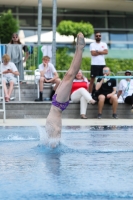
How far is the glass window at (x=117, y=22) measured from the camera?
42688mm

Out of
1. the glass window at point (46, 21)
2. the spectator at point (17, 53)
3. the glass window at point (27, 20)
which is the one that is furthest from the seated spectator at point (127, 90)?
the glass window at point (27, 20)

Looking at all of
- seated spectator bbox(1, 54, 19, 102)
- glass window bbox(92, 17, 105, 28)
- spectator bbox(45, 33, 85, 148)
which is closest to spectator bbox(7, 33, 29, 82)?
seated spectator bbox(1, 54, 19, 102)

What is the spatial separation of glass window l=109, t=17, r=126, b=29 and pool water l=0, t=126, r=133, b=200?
35432mm

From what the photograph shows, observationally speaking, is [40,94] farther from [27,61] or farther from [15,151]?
[15,151]

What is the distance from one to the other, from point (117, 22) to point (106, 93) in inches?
1149

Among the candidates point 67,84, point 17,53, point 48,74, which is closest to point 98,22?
point 17,53

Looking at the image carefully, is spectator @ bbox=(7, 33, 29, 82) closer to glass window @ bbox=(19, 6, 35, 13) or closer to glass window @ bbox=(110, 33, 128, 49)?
glass window @ bbox=(110, 33, 128, 49)

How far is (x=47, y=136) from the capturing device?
6531mm

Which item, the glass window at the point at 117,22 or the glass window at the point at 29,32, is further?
the glass window at the point at 117,22

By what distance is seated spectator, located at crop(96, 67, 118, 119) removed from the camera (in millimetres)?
14320

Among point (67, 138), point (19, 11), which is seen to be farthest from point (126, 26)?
point (67, 138)

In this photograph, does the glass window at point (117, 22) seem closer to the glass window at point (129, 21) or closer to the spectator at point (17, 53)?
the glass window at point (129, 21)

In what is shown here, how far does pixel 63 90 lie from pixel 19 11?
118ft

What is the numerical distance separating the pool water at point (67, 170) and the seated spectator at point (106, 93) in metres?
6.51
